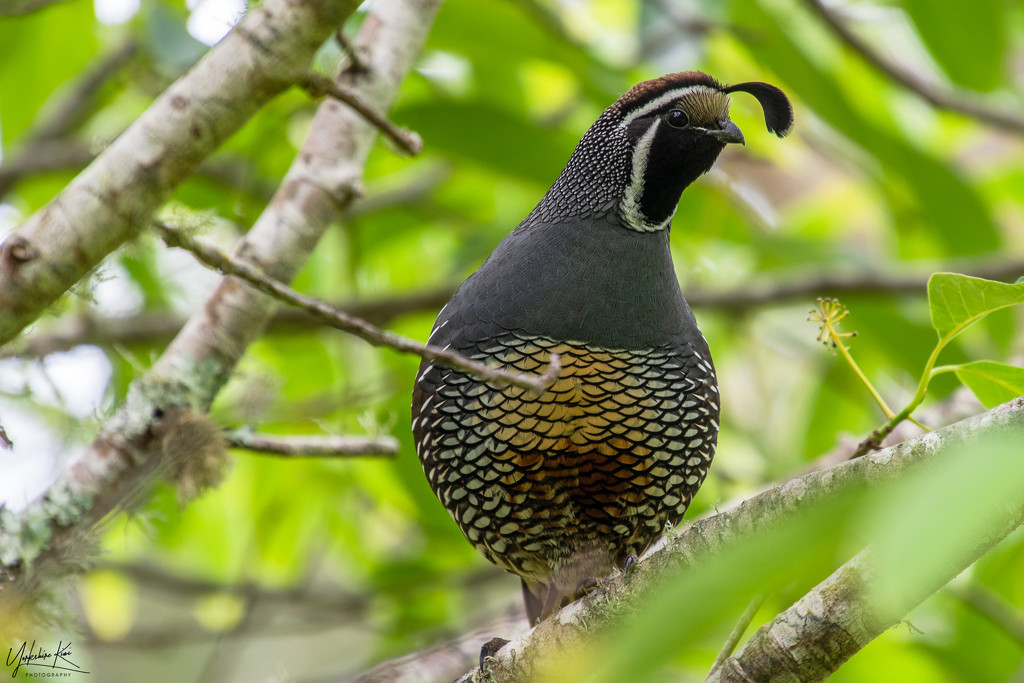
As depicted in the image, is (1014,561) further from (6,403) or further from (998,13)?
(6,403)

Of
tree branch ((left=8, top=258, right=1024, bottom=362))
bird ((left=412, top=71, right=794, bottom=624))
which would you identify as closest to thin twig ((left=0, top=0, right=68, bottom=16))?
bird ((left=412, top=71, right=794, bottom=624))

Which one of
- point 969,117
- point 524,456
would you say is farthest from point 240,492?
point 969,117

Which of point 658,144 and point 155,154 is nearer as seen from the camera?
point 155,154

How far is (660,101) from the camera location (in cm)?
257

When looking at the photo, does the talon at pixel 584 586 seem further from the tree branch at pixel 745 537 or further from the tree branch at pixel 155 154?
the tree branch at pixel 155 154

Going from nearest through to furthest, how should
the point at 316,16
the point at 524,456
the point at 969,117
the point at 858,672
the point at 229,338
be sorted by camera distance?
the point at 316,16 < the point at 524,456 < the point at 229,338 < the point at 858,672 < the point at 969,117

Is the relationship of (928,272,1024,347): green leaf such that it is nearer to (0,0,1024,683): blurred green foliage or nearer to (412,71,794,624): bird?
(412,71,794,624): bird

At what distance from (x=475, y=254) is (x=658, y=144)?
165 cm

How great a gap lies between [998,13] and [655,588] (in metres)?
3.23

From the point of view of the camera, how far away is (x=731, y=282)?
5070mm

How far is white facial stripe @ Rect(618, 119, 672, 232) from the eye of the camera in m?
2.60

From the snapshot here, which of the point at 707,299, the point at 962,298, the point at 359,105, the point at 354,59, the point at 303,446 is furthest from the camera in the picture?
the point at 707,299

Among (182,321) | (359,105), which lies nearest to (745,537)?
(359,105)

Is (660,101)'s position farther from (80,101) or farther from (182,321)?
(80,101)
